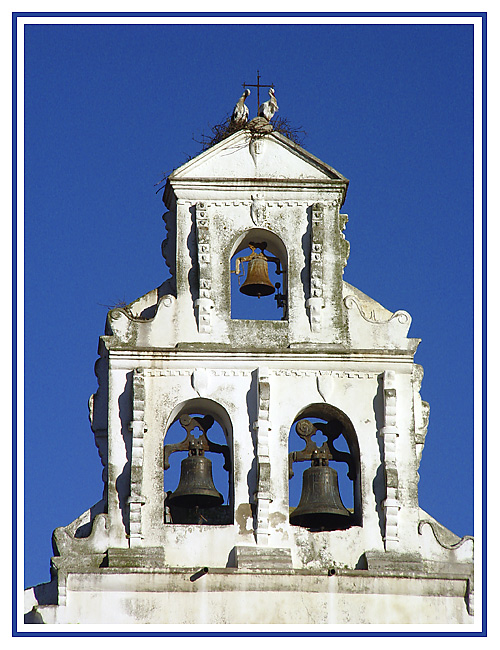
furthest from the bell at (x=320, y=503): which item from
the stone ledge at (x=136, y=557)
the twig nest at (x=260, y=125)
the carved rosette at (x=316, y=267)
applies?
the twig nest at (x=260, y=125)

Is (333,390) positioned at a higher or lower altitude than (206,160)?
lower

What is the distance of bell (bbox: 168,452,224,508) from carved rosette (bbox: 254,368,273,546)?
0.96 metres

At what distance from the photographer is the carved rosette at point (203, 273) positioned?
38094 mm

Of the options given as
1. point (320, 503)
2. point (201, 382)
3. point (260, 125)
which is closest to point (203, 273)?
point (201, 382)

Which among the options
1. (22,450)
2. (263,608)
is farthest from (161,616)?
(22,450)

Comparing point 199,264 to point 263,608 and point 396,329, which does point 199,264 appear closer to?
point 396,329

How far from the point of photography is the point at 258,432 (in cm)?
3744

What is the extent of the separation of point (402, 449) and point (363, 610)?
103 inches

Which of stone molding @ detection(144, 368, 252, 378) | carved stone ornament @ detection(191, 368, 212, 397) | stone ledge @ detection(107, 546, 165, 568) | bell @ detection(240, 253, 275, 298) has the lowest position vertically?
stone ledge @ detection(107, 546, 165, 568)

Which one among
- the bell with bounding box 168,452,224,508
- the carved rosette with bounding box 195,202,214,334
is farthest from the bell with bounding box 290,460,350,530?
the carved rosette with bounding box 195,202,214,334

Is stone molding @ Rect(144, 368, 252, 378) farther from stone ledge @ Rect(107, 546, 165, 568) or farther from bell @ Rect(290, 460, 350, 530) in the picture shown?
stone ledge @ Rect(107, 546, 165, 568)

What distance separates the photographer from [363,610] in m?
36.3

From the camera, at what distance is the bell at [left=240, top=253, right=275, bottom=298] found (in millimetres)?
39000

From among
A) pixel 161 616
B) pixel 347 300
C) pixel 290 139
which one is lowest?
pixel 161 616
